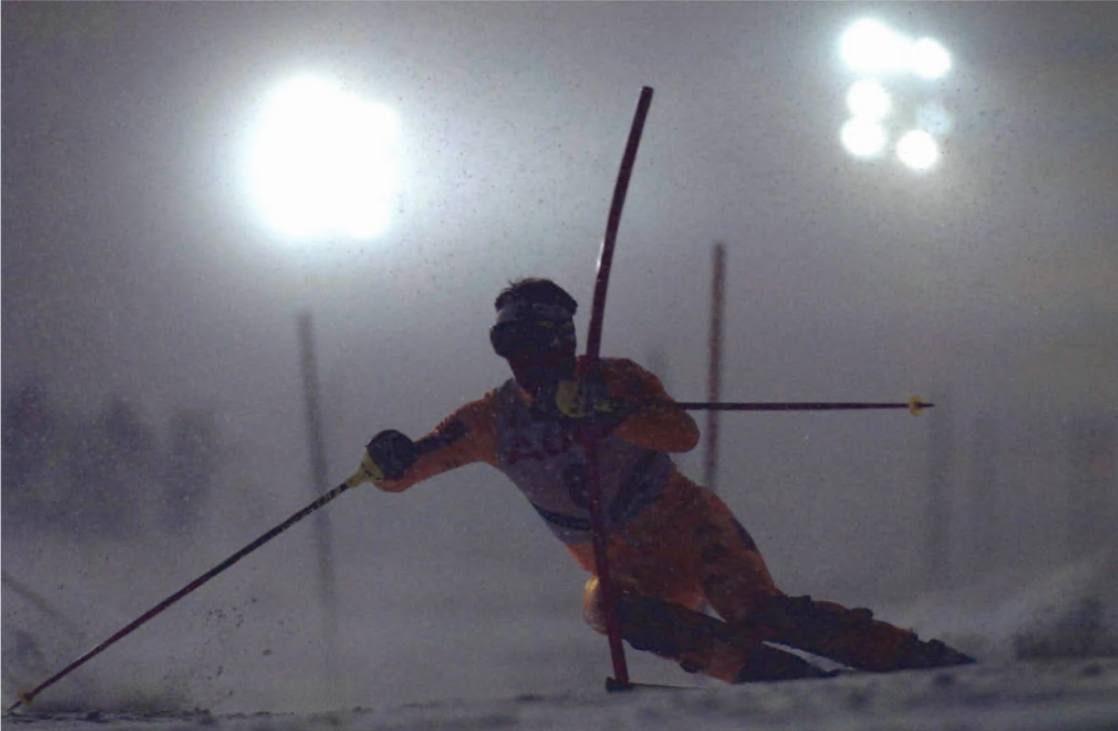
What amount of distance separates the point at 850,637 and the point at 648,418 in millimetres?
967

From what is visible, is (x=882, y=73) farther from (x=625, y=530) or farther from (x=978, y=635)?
(x=625, y=530)

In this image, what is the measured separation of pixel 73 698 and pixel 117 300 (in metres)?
5.34

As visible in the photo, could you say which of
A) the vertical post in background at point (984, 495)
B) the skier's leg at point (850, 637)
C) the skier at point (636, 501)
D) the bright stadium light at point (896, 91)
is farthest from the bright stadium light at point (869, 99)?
the skier's leg at point (850, 637)

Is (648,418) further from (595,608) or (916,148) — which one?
(916,148)

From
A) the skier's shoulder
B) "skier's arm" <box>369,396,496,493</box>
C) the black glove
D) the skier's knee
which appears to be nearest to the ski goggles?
the skier's shoulder

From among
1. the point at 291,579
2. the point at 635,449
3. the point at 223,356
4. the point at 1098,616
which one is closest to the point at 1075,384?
the point at 1098,616

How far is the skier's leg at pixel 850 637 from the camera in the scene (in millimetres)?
2959

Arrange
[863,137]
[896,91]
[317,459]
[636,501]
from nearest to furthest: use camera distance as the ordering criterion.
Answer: [636,501] → [896,91] → [863,137] → [317,459]

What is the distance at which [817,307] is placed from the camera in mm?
9164

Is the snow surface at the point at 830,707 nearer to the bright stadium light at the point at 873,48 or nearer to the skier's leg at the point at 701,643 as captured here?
the skier's leg at the point at 701,643

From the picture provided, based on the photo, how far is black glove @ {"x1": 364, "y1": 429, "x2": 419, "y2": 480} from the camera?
351cm

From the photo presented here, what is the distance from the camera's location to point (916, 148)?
755 centimetres

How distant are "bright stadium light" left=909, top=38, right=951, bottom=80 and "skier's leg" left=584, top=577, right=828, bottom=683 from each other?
5.69 m

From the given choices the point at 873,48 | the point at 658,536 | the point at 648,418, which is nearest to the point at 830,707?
the point at 648,418
